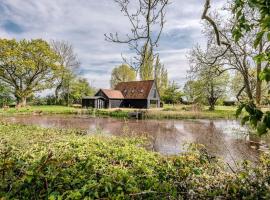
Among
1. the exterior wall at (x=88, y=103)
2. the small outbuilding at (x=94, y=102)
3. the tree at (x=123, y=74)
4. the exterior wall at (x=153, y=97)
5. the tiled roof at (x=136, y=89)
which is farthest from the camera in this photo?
the tree at (x=123, y=74)

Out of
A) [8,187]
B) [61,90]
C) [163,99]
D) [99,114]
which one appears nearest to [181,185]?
[8,187]

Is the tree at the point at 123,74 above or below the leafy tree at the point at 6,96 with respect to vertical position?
above

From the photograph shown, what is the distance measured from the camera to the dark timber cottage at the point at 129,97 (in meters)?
42.2

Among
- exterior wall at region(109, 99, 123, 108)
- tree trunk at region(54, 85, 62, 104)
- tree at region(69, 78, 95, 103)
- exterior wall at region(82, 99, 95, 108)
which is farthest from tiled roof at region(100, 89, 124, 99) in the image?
tree trunk at region(54, 85, 62, 104)

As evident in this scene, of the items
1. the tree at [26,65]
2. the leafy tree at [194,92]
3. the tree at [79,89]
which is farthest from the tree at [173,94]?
the tree at [26,65]

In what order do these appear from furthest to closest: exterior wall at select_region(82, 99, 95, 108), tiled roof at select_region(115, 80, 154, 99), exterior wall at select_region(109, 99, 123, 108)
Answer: exterior wall at select_region(109, 99, 123, 108) → tiled roof at select_region(115, 80, 154, 99) → exterior wall at select_region(82, 99, 95, 108)

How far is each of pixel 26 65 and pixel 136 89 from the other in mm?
18076

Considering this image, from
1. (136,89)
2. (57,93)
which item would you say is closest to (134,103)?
(136,89)

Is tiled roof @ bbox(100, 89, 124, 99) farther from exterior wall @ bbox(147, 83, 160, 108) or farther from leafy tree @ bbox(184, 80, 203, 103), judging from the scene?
leafy tree @ bbox(184, 80, 203, 103)

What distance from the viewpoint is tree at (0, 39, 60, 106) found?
121 ft

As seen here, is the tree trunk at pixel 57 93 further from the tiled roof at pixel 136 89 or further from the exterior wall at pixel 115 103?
the exterior wall at pixel 115 103

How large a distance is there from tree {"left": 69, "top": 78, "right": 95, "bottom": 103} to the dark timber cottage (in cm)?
561

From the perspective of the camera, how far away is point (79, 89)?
4875cm

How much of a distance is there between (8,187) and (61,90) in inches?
1876
